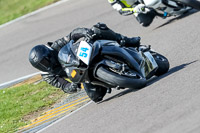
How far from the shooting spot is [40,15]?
15.6 metres

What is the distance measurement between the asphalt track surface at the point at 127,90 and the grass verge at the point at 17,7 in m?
0.71

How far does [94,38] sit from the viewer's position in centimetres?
752

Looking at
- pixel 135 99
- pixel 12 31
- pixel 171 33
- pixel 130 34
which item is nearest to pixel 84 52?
pixel 135 99

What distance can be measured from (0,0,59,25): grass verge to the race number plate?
939cm

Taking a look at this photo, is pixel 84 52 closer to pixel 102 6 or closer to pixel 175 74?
pixel 175 74

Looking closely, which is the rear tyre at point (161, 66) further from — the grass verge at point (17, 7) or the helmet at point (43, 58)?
the grass verge at point (17, 7)

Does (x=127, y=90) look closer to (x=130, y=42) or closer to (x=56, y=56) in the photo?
(x=130, y=42)

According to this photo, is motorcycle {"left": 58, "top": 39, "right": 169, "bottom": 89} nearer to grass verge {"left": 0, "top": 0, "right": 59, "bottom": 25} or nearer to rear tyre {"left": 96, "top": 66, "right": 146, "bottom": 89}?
rear tyre {"left": 96, "top": 66, "right": 146, "bottom": 89}

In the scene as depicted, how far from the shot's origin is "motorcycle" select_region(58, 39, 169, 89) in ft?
23.0

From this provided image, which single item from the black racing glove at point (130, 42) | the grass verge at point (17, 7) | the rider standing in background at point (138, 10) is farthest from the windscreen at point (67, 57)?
the grass verge at point (17, 7)

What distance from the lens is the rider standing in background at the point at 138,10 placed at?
11.3 metres

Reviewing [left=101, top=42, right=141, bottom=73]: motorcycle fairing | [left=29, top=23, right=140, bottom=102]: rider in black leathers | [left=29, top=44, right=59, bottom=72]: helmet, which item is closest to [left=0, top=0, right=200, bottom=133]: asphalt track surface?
[left=29, top=23, right=140, bottom=102]: rider in black leathers

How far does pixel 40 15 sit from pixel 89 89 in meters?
8.11

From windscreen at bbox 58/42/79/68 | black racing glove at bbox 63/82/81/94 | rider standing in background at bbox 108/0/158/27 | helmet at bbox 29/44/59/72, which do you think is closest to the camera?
windscreen at bbox 58/42/79/68
